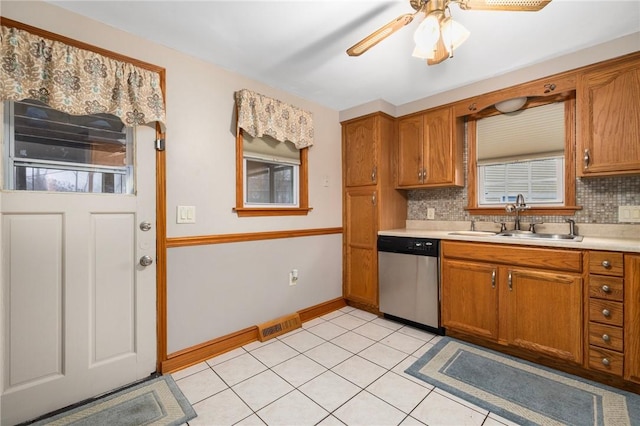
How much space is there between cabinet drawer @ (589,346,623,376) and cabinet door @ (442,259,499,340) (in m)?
0.57

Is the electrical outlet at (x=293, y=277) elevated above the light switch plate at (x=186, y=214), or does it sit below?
below

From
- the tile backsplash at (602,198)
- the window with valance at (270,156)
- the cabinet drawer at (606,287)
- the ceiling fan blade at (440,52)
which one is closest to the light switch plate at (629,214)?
the tile backsplash at (602,198)

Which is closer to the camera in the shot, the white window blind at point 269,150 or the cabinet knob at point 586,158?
the cabinet knob at point 586,158

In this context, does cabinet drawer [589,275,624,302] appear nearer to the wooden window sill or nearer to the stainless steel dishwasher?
the wooden window sill

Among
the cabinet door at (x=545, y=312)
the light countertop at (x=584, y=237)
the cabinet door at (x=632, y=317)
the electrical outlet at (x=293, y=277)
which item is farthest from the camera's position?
the electrical outlet at (x=293, y=277)

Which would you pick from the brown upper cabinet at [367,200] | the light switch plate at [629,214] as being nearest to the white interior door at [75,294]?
the brown upper cabinet at [367,200]

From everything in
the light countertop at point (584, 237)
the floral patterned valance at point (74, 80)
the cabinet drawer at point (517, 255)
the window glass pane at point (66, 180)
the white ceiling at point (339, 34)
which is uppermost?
the white ceiling at point (339, 34)

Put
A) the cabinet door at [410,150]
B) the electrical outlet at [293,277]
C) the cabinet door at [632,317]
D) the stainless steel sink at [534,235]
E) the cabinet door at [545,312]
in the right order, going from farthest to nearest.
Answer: the cabinet door at [410,150], the electrical outlet at [293,277], the stainless steel sink at [534,235], the cabinet door at [545,312], the cabinet door at [632,317]

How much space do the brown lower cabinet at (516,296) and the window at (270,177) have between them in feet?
5.13

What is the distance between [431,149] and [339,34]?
5.28ft

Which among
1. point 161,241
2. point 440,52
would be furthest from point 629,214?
point 161,241

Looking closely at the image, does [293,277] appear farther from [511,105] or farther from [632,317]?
[511,105]

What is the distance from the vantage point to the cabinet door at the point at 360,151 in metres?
3.20

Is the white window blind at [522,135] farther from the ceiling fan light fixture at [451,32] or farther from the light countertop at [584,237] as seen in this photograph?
the ceiling fan light fixture at [451,32]
